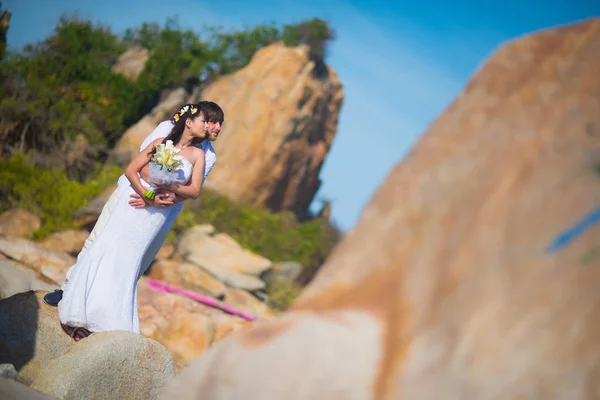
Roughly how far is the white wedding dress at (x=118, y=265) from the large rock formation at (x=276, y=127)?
18138mm

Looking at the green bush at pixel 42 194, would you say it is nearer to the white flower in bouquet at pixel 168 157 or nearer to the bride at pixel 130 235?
the bride at pixel 130 235

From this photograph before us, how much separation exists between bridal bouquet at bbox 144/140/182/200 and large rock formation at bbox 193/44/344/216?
18.4 m

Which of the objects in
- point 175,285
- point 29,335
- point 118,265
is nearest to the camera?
point 29,335

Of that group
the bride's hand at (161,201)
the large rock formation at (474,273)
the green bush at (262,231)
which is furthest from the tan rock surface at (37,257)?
the green bush at (262,231)

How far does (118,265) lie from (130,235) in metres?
0.25

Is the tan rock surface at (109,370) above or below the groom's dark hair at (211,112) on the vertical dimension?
below

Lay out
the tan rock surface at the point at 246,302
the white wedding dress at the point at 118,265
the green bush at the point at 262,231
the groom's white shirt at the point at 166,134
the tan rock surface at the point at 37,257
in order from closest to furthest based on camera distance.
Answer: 1. the white wedding dress at the point at 118,265
2. the groom's white shirt at the point at 166,134
3. the tan rock surface at the point at 37,257
4. the tan rock surface at the point at 246,302
5. the green bush at the point at 262,231

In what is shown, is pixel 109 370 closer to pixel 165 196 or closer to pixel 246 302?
pixel 165 196

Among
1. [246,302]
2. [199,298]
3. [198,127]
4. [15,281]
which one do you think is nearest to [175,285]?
[199,298]

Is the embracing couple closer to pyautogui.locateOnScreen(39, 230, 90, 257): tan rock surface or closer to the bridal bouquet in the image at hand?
the bridal bouquet

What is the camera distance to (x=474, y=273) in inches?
91.6

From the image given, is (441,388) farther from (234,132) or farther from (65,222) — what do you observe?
(234,132)

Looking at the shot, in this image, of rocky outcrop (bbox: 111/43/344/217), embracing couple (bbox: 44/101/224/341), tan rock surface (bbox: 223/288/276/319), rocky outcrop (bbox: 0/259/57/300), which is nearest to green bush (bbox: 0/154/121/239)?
tan rock surface (bbox: 223/288/276/319)

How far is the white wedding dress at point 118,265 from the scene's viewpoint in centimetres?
586
